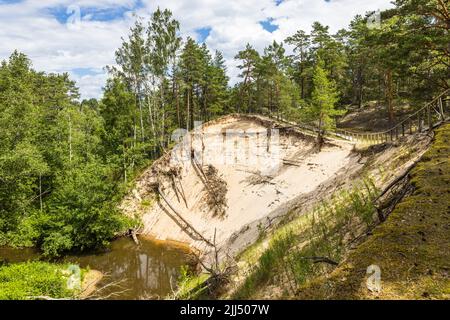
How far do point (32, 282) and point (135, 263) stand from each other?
7.10 meters

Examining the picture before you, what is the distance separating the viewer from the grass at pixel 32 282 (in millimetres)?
14322

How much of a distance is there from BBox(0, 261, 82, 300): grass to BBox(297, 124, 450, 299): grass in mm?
13645

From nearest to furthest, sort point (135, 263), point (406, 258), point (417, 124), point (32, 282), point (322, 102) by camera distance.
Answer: point (406, 258), point (32, 282), point (417, 124), point (135, 263), point (322, 102)

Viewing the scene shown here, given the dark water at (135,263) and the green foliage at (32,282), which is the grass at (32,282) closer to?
the green foliage at (32,282)

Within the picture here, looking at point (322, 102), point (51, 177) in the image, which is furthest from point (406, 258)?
point (51, 177)

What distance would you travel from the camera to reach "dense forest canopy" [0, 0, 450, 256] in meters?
18.2

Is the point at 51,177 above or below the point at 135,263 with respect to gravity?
above

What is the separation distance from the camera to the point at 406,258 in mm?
3861

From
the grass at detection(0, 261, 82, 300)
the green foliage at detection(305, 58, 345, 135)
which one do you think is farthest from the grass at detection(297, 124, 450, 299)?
the green foliage at detection(305, 58, 345, 135)

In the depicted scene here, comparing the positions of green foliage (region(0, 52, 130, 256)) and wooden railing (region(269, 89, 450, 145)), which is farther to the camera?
green foliage (region(0, 52, 130, 256))

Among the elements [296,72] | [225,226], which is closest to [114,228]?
[225,226]
